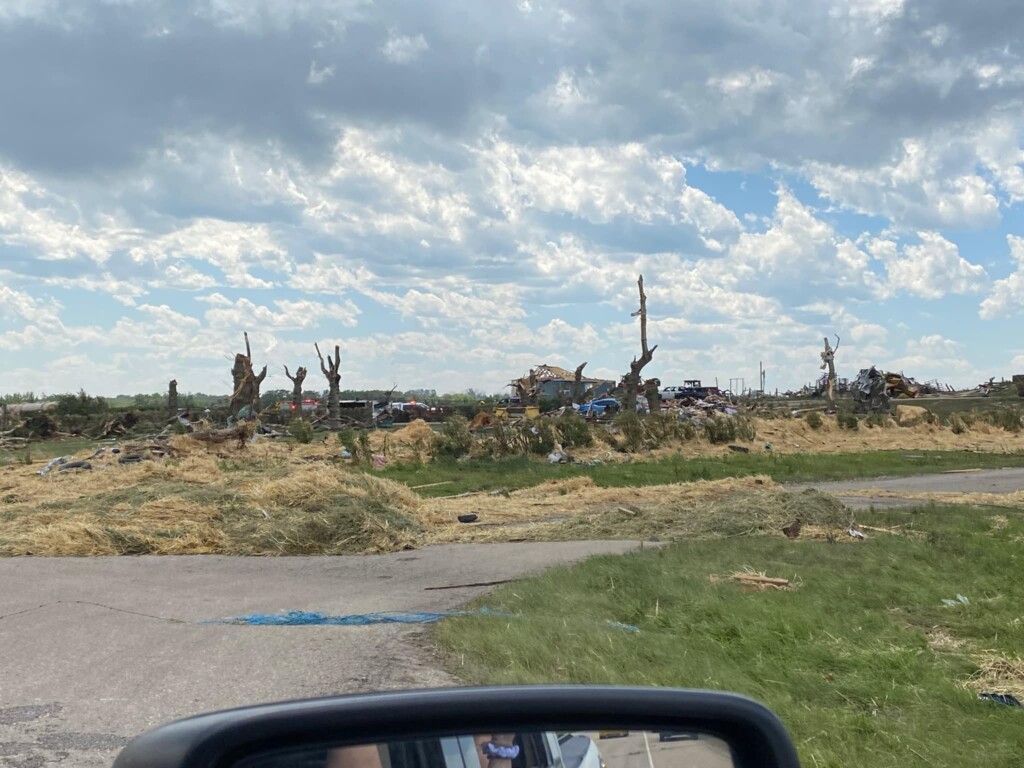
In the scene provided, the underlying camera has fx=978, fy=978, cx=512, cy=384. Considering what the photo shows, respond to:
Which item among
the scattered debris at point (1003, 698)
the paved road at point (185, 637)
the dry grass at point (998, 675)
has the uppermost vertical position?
the dry grass at point (998, 675)

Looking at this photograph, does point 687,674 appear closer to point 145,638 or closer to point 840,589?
point 840,589

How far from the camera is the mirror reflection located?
182 cm

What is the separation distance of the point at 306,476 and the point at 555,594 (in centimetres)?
867

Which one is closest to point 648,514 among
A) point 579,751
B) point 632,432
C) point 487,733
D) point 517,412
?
point 579,751

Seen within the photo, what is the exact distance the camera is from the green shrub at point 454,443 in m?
30.5

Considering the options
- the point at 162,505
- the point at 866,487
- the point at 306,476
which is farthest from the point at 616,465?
the point at 162,505

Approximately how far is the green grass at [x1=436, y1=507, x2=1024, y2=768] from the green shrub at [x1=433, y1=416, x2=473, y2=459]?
18279 millimetres

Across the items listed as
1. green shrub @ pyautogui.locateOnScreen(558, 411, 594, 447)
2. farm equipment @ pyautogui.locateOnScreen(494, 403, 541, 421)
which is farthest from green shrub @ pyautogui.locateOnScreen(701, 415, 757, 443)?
farm equipment @ pyautogui.locateOnScreen(494, 403, 541, 421)

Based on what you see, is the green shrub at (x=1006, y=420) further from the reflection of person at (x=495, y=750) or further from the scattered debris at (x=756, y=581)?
the reflection of person at (x=495, y=750)

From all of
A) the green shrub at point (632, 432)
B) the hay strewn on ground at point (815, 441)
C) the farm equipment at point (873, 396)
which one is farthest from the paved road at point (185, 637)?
the farm equipment at point (873, 396)

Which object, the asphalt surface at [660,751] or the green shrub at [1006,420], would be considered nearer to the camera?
the asphalt surface at [660,751]

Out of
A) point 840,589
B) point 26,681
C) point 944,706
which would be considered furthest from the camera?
point 840,589

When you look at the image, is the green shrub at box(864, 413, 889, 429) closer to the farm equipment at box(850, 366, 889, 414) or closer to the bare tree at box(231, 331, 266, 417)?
the farm equipment at box(850, 366, 889, 414)

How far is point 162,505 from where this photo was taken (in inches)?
651
